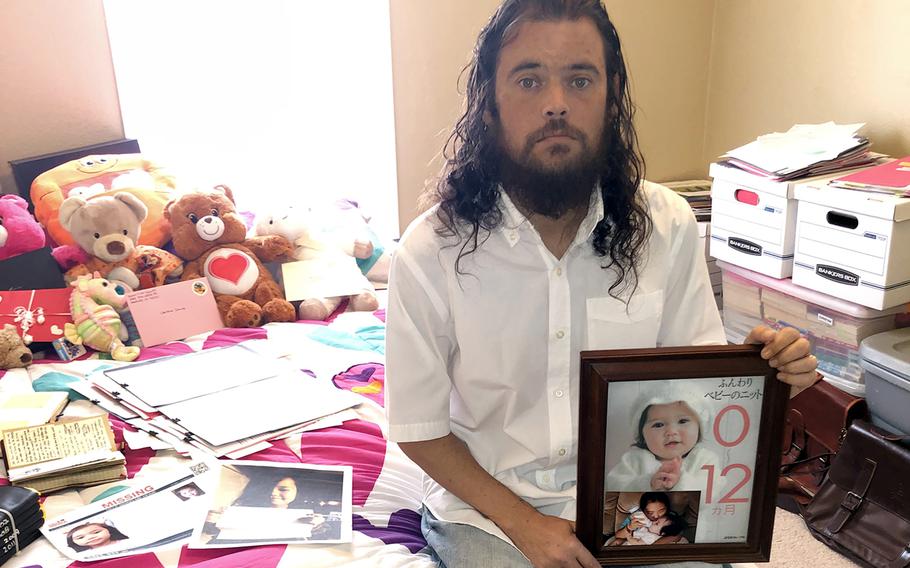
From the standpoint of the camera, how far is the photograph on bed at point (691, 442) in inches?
38.9

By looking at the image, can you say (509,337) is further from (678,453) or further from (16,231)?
(16,231)

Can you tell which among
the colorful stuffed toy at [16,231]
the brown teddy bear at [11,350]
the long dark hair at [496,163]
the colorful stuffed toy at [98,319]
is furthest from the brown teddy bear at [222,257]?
the long dark hair at [496,163]

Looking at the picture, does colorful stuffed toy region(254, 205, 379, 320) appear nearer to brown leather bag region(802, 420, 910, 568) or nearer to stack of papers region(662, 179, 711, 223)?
stack of papers region(662, 179, 711, 223)

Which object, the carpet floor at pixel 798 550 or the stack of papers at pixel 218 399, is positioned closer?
the stack of papers at pixel 218 399

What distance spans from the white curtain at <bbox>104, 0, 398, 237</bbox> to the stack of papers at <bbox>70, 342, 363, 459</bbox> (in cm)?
84

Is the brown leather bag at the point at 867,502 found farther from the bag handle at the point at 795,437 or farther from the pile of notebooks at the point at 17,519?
the pile of notebooks at the point at 17,519

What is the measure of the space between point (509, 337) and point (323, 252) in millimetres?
1247

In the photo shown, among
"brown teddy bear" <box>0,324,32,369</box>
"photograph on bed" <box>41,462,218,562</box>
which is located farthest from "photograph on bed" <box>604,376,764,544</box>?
"brown teddy bear" <box>0,324,32,369</box>

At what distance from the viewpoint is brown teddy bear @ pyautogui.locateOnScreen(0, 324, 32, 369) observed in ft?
5.94

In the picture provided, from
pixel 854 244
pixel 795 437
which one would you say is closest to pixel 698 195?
pixel 854 244

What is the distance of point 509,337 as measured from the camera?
118 cm

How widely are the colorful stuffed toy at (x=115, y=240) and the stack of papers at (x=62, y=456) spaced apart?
68 cm

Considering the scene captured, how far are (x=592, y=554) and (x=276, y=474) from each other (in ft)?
1.95

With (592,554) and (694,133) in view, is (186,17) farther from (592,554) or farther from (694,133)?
(592,554)
